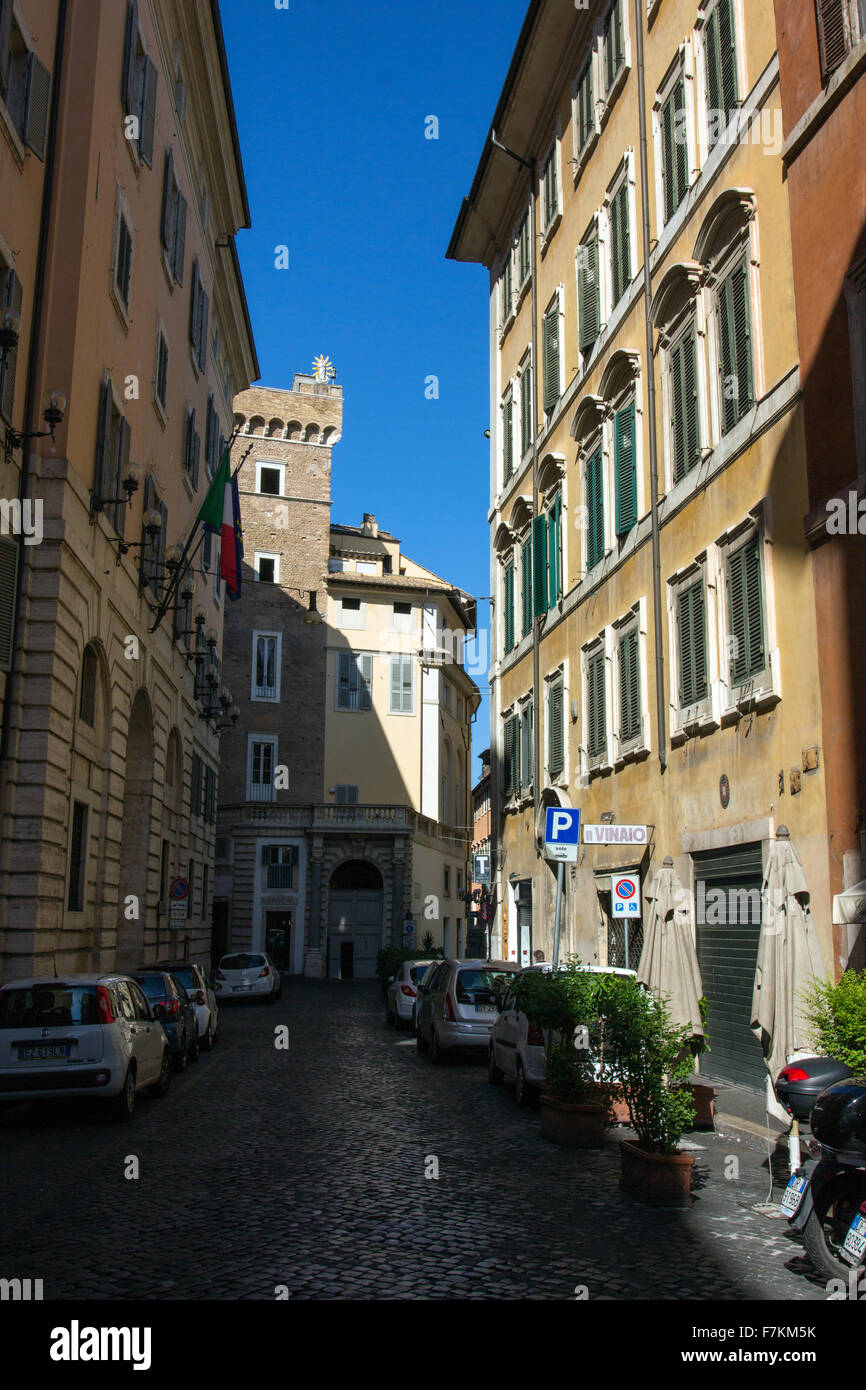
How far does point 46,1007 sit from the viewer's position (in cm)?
1246

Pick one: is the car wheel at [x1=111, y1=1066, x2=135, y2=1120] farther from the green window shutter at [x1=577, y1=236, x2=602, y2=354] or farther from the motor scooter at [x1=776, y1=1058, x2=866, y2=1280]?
the green window shutter at [x1=577, y1=236, x2=602, y2=354]

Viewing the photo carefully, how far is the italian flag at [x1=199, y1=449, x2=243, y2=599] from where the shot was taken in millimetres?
23969

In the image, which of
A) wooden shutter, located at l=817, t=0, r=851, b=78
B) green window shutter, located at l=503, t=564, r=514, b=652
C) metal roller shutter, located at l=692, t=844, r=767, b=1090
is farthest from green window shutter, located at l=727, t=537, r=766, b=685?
green window shutter, located at l=503, t=564, r=514, b=652

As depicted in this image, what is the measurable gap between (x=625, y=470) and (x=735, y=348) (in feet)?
14.8

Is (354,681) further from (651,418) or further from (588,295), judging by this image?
(651,418)

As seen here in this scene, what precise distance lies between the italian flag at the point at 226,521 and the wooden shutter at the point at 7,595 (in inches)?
300

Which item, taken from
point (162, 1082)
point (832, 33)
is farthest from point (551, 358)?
point (162, 1082)

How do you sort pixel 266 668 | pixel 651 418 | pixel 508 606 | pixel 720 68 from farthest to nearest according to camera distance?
pixel 266 668, pixel 508 606, pixel 651 418, pixel 720 68

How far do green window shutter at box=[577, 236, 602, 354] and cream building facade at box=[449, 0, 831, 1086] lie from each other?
66mm

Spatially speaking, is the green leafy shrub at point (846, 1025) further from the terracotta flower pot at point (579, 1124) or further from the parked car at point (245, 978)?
the parked car at point (245, 978)

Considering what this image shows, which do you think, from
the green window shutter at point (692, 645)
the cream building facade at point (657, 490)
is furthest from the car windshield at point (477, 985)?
the green window shutter at point (692, 645)
